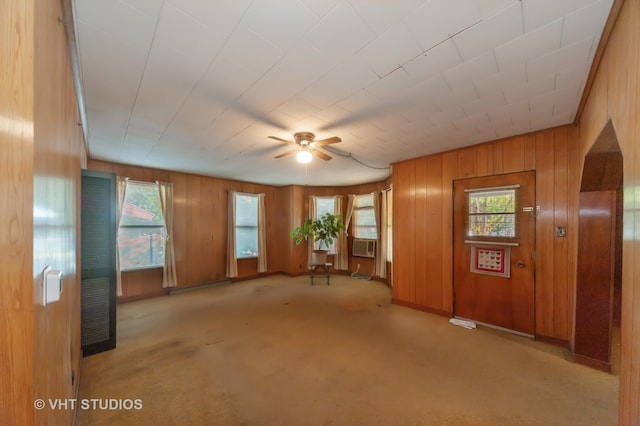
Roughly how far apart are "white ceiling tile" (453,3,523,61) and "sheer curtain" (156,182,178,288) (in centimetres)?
503

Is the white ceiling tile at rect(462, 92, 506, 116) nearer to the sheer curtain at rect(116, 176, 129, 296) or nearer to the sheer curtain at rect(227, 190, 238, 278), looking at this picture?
the sheer curtain at rect(227, 190, 238, 278)

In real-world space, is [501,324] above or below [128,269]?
below

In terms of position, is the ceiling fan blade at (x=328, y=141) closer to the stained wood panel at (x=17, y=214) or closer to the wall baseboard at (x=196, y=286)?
the stained wood panel at (x=17, y=214)

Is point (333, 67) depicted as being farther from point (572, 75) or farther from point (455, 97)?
point (572, 75)

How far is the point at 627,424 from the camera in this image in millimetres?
1142

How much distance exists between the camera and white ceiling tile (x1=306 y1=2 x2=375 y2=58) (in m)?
1.30

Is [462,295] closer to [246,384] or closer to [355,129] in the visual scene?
[355,129]

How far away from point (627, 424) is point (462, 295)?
237cm

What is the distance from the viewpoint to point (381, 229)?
18.7 ft

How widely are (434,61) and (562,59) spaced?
85 cm

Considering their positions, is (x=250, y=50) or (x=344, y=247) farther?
(x=344, y=247)

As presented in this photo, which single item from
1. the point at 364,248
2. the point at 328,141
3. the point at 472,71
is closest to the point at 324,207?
the point at 364,248

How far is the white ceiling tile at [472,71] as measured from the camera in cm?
165

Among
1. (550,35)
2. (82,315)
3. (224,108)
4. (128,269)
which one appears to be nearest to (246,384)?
(82,315)
